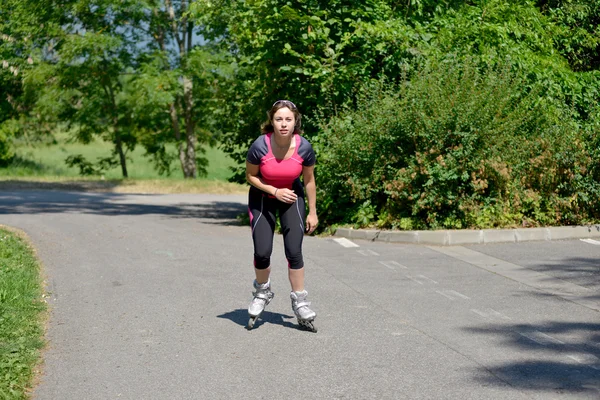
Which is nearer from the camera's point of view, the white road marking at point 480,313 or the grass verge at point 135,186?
the white road marking at point 480,313

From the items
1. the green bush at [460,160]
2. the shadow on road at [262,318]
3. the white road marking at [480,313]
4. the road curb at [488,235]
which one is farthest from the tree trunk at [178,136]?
the white road marking at [480,313]

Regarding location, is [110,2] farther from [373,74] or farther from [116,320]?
[116,320]

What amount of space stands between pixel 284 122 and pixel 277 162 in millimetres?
313

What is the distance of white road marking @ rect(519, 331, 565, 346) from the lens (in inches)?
262

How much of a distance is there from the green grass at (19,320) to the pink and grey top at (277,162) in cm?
208

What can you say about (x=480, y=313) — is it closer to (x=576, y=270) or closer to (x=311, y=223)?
(x=311, y=223)

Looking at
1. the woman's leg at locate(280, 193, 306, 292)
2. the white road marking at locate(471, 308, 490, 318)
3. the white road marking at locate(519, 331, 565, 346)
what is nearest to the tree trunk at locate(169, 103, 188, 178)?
the white road marking at locate(471, 308, 490, 318)

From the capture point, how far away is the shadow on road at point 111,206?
19.0m

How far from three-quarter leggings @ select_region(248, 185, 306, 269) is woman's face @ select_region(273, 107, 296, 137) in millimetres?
503

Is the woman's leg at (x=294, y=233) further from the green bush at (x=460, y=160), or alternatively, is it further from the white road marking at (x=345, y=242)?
the green bush at (x=460, y=160)

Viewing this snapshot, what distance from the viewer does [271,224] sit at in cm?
722

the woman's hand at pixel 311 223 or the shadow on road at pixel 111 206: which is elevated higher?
the woman's hand at pixel 311 223

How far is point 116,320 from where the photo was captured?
24.8 ft

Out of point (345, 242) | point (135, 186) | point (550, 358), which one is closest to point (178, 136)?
point (135, 186)
